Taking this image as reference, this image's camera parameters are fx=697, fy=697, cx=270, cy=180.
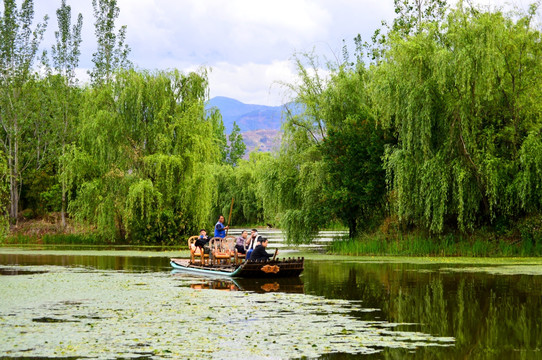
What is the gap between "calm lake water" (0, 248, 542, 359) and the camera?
10.7 metres

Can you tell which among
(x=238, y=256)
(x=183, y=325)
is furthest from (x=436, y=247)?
(x=183, y=325)

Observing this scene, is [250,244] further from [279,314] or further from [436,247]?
[279,314]

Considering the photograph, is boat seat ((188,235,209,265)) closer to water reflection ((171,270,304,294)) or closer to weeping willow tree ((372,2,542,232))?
water reflection ((171,270,304,294))

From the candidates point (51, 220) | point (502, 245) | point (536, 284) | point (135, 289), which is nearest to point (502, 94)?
point (502, 245)

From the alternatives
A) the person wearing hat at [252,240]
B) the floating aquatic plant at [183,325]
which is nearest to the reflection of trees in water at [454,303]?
the floating aquatic plant at [183,325]

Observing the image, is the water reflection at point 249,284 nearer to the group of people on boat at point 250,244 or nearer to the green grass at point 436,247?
the group of people on boat at point 250,244

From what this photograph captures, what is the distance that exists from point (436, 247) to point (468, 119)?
19.7ft

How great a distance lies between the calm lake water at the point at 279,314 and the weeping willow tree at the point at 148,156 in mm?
17595

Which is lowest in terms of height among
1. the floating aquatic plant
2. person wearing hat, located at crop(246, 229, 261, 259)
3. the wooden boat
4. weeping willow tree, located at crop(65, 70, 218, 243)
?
the floating aquatic plant

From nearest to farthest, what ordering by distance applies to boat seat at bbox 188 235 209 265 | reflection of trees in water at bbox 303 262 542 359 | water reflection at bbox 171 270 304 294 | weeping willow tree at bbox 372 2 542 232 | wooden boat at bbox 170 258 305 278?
reflection of trees in water at bbox 303 262 542 359 → water reflection at bbox 171 270 304 294 → wooden boat at bbox 170 258 305 278 → boat seat at bbox 188 235 209 265 → weeping willow tree at bbox 372 2 542 232

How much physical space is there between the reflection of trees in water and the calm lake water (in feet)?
0.09

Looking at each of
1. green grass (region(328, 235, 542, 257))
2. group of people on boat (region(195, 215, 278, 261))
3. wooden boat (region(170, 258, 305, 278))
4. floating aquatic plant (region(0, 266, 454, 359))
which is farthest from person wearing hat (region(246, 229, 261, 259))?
green grass (region(328, 235, 542, 257))

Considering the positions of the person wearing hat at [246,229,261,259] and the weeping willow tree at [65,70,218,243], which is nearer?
the person wearing hat at [246,229,261,259]

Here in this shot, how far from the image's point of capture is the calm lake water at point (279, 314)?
10680 mm
